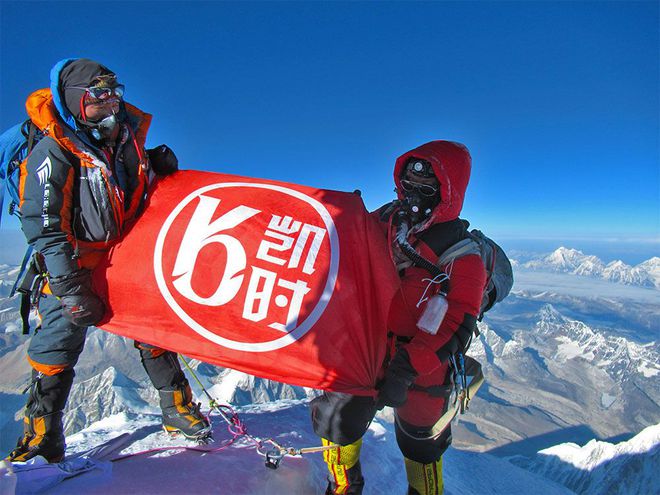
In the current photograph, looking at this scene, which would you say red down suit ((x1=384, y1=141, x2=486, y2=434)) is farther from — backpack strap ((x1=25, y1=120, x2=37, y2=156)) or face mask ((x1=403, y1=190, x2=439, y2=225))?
backpack strap ((x1=25, y1=120, x2=37, y2=156))

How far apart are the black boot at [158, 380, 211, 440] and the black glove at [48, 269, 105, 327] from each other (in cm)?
173

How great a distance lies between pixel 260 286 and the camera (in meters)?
3.38

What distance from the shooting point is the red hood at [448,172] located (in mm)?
3422

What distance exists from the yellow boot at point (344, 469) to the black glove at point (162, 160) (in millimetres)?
3802

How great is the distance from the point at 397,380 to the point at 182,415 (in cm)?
334

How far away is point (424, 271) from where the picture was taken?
3.46m

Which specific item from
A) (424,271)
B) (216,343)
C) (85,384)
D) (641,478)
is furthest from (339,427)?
(85,384)

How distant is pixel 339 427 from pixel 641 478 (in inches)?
3909

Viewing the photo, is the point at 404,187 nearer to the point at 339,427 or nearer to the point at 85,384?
the point at 339,427

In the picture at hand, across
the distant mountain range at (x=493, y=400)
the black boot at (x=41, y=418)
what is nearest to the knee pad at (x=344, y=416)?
the black boot at (x=41, y=418)

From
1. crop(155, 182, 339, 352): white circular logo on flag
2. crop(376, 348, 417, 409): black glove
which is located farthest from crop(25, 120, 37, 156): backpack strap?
crop(376, 348, 417, 409): black glove

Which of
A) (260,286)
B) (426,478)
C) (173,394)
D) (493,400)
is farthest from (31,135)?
(493,400)

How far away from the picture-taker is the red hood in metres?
3.42

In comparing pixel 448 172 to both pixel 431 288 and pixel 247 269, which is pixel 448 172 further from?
pixel 247 269
